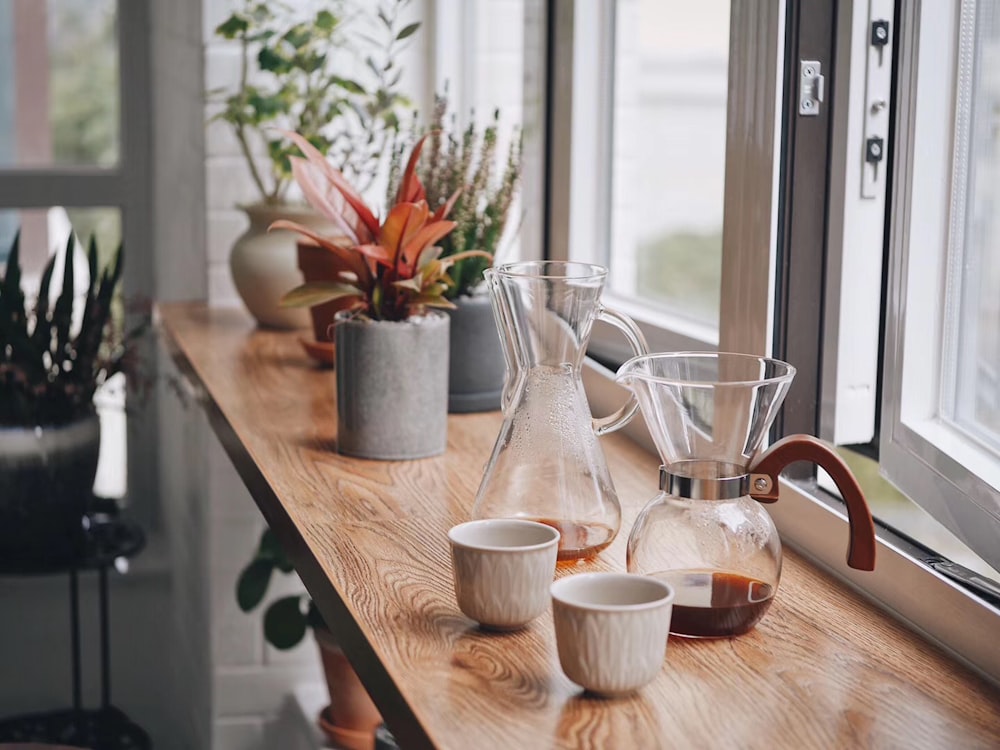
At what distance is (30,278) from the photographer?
2889 millimetres

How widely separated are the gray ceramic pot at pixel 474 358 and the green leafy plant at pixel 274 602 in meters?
0.68

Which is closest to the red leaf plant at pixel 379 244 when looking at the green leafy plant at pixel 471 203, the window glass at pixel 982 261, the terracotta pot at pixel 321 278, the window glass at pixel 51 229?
the green leafy plant at pixel 471 203

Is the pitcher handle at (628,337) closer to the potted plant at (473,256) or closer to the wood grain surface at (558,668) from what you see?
→ the wood grain surface at (558,668)

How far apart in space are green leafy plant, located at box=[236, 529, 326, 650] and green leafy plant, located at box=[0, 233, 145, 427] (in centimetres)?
41

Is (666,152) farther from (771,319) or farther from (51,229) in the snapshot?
(51,229)

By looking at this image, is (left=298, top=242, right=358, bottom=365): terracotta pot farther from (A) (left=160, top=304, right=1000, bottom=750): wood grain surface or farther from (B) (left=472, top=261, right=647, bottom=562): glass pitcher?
(B) (left=472, top=261, right=647, bottom=562): glass pitcher

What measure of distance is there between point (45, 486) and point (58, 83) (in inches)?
46.9

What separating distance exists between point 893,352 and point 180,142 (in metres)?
2.10

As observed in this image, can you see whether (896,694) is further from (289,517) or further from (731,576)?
(289,517)

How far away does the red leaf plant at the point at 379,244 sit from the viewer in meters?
1.25

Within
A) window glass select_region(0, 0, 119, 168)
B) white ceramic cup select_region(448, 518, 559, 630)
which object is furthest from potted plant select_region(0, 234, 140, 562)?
white ceramic cup select_region(448, 518, 559, 630)

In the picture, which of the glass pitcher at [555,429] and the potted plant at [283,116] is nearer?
the glass pitcher at [555,429]

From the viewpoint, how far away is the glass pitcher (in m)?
0.99

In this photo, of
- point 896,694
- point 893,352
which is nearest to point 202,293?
point 893,352
